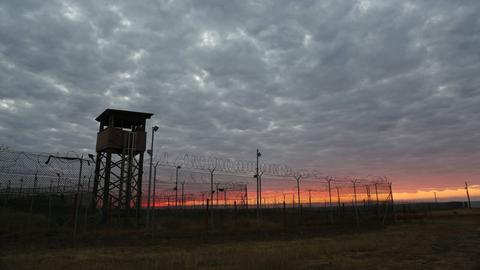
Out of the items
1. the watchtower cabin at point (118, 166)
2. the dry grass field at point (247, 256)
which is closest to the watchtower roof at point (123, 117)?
the watchtower cabin at point (118, 166)

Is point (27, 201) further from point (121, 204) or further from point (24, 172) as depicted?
point (24, 172)

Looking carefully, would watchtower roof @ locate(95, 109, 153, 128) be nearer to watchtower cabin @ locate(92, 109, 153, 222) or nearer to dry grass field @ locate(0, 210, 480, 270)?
watchtower cabin @ locate(92, 109, 153, 222)

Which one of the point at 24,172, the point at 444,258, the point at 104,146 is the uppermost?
the point at 104,146

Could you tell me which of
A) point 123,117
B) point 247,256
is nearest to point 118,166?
point 123,117

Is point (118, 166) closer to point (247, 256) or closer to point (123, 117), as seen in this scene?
point (123, 117)

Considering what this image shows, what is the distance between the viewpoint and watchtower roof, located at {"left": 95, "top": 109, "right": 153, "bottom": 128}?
30906 millimetres

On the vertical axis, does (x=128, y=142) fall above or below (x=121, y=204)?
above

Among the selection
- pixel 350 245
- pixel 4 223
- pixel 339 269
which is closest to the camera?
pixel 339 269

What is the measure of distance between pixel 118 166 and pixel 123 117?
15.5ft

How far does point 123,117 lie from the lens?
1251 inches

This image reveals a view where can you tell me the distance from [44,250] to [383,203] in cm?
3361

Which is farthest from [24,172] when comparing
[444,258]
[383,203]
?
[383,203]

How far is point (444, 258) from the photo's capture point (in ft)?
42.4

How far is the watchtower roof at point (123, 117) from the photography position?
101 ft
